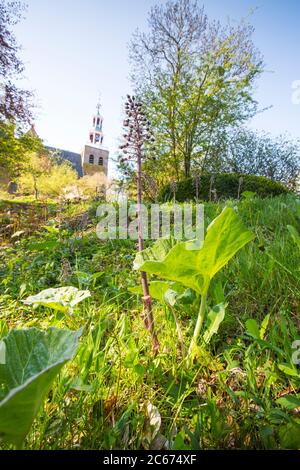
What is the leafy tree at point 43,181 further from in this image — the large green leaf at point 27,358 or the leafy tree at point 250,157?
the large green leaf at point 27,358

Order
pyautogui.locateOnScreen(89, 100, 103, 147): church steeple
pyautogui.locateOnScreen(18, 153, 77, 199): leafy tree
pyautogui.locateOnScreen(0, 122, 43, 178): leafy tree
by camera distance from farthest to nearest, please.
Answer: pyautogui.locateOnScreen(89, 100, 103, 147): church steeple, pyautogui.locateOnScreen(18, 153, 77, 199): leafy tree, pyautogui.locateOnScreen(0, 122, 43, 178): leafy tree

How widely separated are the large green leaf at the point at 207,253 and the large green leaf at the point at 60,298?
1.50 ft

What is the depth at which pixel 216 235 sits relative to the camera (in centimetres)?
91

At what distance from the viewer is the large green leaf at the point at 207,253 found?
896mm

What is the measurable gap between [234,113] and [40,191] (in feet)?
63.3

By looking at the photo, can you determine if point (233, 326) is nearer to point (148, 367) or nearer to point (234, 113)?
point (148, 367)

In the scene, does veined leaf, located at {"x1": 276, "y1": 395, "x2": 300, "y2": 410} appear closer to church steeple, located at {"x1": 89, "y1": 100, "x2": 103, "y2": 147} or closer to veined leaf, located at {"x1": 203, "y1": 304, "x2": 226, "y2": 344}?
veined leaf, located at {"x1": 203, "y1": 304, "x2": 226, "y2": 344}

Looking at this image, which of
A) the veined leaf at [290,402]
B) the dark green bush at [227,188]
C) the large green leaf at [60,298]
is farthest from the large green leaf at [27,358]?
the dark green bush at [227,188]

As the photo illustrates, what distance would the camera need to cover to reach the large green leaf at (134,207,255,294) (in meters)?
0.90

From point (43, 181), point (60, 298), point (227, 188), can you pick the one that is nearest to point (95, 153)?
point (43, 181)

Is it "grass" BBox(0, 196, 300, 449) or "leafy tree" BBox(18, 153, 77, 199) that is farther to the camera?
"leafy tree" BBox(18, 153, 77, 199)

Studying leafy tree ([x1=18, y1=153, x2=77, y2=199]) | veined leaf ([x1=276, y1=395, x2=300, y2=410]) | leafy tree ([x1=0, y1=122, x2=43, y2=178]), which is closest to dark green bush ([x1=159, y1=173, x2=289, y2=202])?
veined leaf ([x1=276, y1=395, x2=300, y2=410])

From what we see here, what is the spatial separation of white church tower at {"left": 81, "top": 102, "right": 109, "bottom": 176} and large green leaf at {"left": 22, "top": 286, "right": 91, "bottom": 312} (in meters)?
58.0

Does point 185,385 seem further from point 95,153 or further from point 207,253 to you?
point 95,153
